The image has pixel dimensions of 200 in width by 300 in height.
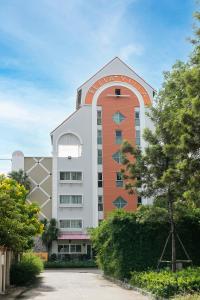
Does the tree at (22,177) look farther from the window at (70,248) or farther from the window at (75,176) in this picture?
the window at (70,248)

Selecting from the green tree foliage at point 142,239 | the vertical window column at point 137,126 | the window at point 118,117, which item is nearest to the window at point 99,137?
the window at point 118,117

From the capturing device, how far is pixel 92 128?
64.6 m

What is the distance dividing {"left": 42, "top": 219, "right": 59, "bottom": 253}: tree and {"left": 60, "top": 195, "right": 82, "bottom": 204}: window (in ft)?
9.99

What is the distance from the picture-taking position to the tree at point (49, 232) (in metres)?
59.8

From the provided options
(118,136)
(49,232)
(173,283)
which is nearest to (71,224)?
(49,232)

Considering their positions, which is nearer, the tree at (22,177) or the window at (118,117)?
the tree at (22,177)

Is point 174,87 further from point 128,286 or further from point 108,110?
point 108,110

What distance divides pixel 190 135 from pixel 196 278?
6.08 m

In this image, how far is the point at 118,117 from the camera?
65.1m

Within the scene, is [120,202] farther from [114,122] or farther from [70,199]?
[114,122]

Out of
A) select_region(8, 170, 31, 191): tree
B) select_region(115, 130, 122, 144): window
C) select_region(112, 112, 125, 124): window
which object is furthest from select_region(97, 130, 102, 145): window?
select_region(8, 170, 31, 191): tree

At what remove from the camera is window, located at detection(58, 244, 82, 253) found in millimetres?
62188

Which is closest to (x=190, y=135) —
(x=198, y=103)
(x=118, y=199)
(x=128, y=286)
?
(x=198, y=103)

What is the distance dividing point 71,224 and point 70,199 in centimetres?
319
